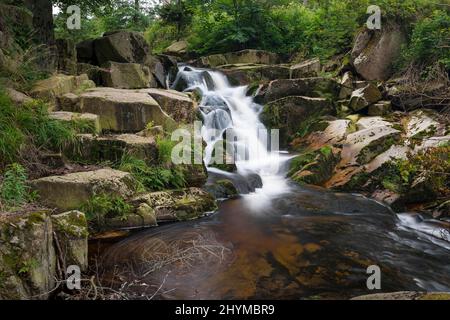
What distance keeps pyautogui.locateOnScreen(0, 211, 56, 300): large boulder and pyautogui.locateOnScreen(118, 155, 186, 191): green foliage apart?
114 inches

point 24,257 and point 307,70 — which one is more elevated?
point 307,70

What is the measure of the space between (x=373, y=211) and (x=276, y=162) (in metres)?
3.18

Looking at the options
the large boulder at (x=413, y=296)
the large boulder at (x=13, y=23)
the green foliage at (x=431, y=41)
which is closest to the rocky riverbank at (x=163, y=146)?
the large boulder at (x=13, y=23)

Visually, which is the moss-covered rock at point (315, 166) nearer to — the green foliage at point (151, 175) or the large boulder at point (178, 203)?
the large boulder at point (178, 203)

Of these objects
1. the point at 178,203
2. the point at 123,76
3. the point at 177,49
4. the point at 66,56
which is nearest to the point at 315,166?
the point at 178,203

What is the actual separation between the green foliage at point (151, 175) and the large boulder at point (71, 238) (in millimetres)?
2205

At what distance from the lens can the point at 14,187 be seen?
4.84 meters

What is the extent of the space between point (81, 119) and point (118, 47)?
5.35 metres

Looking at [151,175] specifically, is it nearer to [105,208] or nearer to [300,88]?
[105,208]

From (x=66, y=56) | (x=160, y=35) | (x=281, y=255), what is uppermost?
(x=160, y=35)
